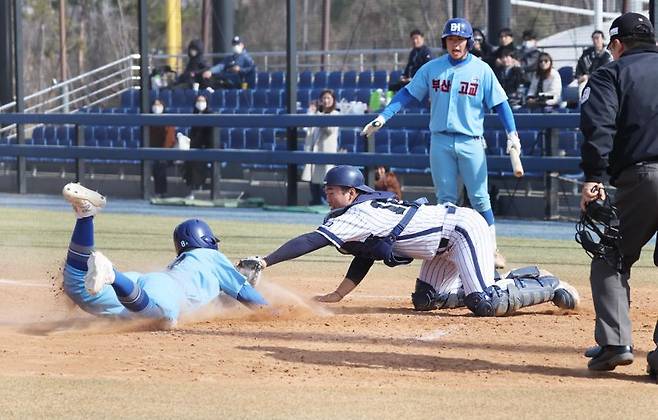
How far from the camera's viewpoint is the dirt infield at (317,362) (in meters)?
5.28

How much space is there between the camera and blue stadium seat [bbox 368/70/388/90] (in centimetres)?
2269

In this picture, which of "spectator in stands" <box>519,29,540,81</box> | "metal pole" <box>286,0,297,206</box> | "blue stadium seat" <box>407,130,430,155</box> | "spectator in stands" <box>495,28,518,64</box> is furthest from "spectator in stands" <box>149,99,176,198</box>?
"spectator in stands" <box>519,29,540,81</box>

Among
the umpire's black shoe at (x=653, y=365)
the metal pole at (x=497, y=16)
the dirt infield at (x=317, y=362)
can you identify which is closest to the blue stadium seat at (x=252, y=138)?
the metal pole at (x=497, y=16)

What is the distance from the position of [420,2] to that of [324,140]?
9.39 meters

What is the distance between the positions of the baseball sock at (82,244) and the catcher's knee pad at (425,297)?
7.63 feet

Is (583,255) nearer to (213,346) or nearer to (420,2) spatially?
(213,346)

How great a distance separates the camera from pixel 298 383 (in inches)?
229

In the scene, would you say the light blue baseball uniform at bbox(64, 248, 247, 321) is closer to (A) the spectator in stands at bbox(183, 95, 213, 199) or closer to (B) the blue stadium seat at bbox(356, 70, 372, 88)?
(A) the spectator in stands at bbox(183, 95, 213, 199)

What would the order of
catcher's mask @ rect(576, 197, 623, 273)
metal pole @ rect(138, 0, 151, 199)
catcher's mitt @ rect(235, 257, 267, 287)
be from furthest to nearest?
metal pole @ rect(138, 0, 151, 199) < catcher's mitt @ rect(235, 257, 267, 287) < catcher's mask @ rect(576, 197, 623, 273)

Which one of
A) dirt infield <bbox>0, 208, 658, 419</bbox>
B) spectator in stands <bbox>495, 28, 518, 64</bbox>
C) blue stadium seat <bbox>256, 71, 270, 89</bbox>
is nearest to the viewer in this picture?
dirt infield <bbox>0, 208, 658, 419</bbox>

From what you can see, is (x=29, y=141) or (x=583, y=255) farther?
(x=29, y=141)

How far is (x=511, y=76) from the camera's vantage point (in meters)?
17.3

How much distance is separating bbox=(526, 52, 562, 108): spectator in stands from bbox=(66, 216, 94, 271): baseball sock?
10.5 meters

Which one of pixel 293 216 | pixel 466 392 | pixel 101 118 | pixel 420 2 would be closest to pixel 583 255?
pixel 293 216
